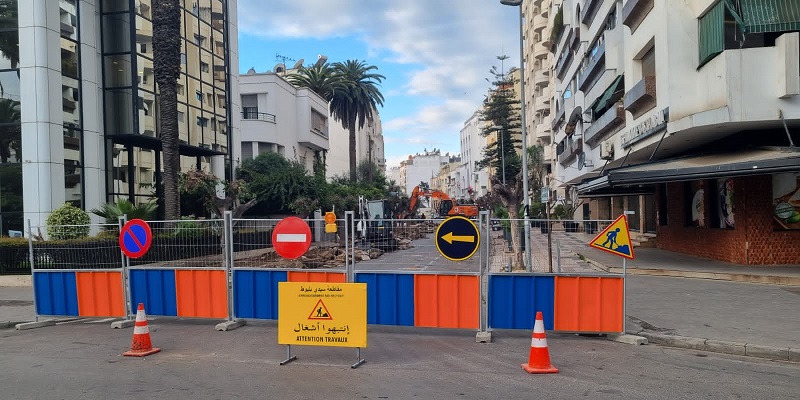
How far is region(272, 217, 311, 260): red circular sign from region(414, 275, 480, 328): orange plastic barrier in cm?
182

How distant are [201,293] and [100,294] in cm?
201

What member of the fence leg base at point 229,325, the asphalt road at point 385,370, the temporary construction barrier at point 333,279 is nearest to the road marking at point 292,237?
the temporary construction barrier at point 333,279

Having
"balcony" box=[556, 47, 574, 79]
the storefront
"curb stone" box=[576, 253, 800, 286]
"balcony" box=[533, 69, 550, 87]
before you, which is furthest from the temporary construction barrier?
"balcony" box=[533, 69, 550, 87]

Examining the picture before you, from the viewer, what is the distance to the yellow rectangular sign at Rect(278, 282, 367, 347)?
7.45m

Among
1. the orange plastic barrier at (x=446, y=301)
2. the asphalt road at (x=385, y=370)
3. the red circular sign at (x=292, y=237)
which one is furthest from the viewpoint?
the red circular sign at (x=292, y=237)

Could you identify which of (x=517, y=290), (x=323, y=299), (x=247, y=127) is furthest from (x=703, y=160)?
(x=247, y=127)

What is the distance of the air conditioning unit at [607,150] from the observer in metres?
26.3

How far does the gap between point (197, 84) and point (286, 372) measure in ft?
80.6

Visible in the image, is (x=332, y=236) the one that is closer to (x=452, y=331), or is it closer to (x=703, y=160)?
(x=452, y=331)

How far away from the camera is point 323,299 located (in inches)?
298

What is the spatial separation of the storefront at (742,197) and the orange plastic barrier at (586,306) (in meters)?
6.63

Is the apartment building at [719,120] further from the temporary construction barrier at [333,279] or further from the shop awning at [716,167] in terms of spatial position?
the temporary construction barrier at [333,279]

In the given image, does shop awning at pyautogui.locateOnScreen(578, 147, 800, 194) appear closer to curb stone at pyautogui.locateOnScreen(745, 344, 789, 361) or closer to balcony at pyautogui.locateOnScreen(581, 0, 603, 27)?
curb stone at pyautogui.locateOnScreen(745, 344, 789, 361)

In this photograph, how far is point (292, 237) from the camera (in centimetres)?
935
